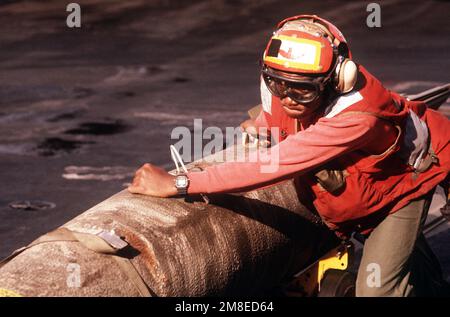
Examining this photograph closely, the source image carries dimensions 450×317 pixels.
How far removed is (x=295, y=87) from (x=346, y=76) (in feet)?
0.85

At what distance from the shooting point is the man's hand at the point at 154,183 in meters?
5.10

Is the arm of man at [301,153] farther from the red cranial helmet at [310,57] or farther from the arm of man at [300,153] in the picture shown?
the red cranial helmet at [310,57]

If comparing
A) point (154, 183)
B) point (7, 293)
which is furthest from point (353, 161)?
point (7, 293)

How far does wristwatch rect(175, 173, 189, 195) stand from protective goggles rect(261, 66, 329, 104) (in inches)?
25.3

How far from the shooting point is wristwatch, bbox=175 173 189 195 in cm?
504

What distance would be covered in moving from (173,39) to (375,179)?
1294 centimetres

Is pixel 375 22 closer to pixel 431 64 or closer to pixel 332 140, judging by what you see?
pixel 431 64

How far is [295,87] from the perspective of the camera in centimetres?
492

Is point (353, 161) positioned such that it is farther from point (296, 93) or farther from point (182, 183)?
point (182, 183)

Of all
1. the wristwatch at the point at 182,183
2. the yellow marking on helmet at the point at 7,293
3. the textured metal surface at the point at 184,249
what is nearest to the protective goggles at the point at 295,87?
the wristwatch at the point at 182,183

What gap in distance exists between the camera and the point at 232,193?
17.9 ft

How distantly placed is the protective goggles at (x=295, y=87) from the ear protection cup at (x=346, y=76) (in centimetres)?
8

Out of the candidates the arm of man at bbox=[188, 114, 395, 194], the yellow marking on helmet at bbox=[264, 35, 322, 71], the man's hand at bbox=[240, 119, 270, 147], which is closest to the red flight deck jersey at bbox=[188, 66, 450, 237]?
the arm of man at bbox=[188, 114, 395, 194]
